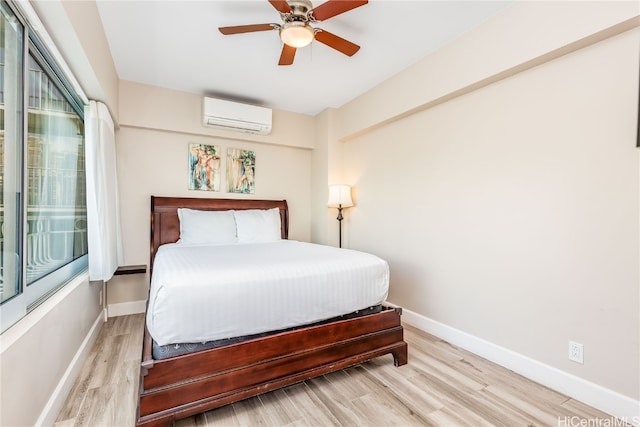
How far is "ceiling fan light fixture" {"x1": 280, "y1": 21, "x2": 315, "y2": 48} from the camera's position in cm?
195

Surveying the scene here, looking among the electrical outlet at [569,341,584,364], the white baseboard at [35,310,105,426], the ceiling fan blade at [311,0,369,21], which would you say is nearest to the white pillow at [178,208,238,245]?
the white baseboard at [35,310,105,426]

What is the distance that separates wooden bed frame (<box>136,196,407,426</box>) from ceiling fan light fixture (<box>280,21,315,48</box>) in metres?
1.89

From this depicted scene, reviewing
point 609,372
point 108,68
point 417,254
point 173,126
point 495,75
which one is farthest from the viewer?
point 173,126

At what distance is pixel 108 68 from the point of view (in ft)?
8.72

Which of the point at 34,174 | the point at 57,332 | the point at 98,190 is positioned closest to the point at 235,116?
the point at 98,190

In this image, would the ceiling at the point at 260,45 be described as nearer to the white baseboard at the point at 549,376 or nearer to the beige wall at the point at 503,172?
the beige wall at the point at 503,172

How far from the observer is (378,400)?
5.98ft

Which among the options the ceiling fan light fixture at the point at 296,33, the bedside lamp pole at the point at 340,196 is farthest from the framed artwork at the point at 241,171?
the ceiling fan light fixture at the point at 296,33

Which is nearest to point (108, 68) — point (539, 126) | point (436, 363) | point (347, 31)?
point (347, 31)

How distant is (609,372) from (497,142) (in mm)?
1605

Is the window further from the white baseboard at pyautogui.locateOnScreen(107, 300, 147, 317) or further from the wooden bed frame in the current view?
the white baseboard at pyautogui.locateOnScreen(107, 300, 147, 317)

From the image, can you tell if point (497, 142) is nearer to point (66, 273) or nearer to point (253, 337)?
point (253, 337)

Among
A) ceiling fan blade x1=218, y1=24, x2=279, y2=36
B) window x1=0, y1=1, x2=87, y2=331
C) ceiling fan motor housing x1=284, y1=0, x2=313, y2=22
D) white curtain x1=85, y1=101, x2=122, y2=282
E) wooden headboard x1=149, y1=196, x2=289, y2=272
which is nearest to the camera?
window x1=0, y1=1, x2=87, y2=331

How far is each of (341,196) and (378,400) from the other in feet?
8.05
